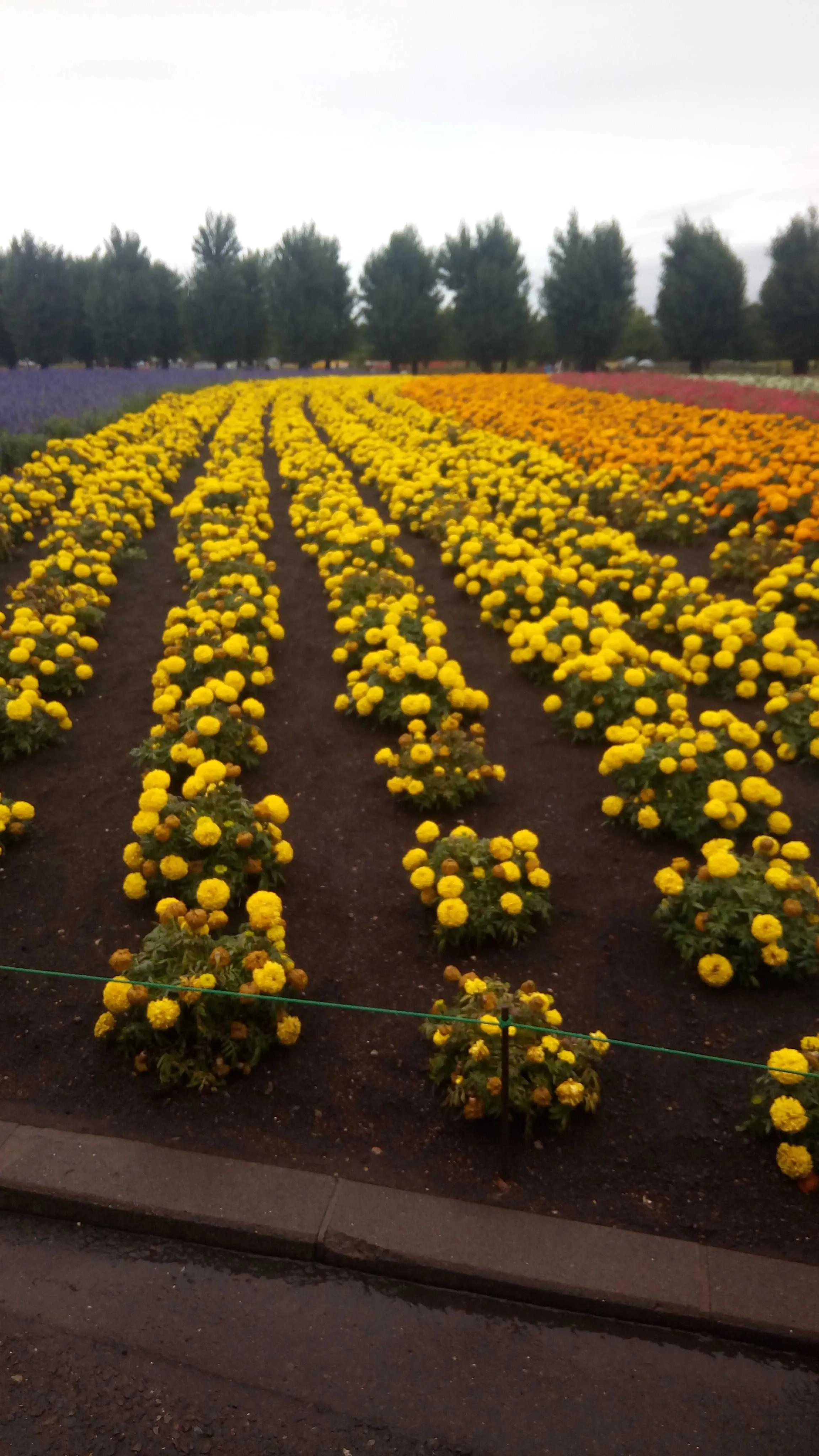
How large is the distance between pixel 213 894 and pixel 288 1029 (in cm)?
63

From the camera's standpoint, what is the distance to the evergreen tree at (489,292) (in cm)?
4888

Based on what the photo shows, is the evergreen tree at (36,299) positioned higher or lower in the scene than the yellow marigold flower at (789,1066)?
higher

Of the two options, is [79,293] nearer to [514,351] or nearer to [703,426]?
[514,351]

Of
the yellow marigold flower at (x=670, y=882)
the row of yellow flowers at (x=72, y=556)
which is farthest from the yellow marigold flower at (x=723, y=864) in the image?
the row of yellow flowers at (x=72, y=556)

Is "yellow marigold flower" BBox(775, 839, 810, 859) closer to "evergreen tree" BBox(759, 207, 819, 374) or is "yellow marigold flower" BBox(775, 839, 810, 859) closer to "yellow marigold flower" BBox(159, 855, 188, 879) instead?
"yellow marigold flower" BBox(159, 855, 188, 879)

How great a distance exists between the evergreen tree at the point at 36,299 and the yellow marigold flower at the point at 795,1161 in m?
55.3

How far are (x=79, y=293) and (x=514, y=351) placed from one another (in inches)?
999

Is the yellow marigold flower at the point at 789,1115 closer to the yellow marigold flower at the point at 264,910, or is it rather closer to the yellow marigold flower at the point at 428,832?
the yellow marigold flower at the point at 428,832

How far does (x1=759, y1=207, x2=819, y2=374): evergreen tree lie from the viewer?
39.2 metres

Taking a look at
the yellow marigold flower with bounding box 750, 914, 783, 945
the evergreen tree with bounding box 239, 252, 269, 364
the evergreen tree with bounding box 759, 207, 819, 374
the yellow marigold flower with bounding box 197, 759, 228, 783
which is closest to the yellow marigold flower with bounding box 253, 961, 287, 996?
the yellow marigold flower with bounding box 197, 759, 228, 783

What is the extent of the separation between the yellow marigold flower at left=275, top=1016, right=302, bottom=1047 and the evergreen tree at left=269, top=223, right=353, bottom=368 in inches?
2126

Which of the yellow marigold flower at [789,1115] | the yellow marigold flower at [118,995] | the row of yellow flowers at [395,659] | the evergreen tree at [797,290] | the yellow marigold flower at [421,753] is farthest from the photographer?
the evergreen tree at [797,290]

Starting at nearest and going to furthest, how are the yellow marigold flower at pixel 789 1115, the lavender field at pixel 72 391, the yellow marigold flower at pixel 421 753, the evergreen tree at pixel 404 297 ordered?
the yellow marigold flower at pixel 789 1115
the yellow marigold flower at pixel 421 753
the lavender field at pixel 72 391
the evergreen tree at pixel 404 297

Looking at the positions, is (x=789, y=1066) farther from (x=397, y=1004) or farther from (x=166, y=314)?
(x=166, y=314)
